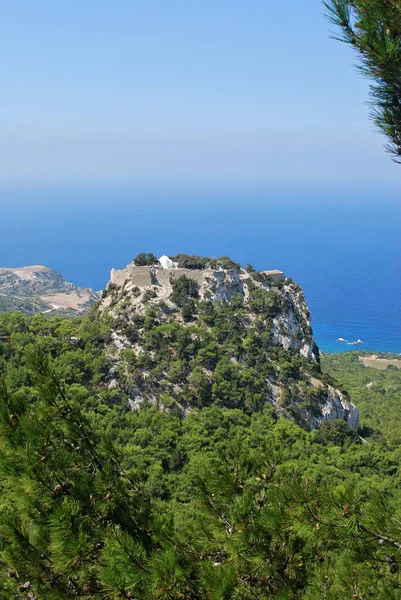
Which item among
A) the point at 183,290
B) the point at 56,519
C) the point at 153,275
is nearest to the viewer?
the point at 56,519

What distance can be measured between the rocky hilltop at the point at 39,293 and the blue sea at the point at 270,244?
962cm

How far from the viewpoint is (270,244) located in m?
106

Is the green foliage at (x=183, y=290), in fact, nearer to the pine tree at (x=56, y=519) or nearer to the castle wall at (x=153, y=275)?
the castle wall at (x=153, y=275)

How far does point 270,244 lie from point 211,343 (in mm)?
90160

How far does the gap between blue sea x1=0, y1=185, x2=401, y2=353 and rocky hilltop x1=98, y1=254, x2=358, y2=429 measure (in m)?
32.2

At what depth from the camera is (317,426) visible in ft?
59.6

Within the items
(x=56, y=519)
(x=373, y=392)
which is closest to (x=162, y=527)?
(x=56, y=519)

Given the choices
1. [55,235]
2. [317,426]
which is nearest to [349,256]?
[55,235]

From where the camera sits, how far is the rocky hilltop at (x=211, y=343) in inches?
657

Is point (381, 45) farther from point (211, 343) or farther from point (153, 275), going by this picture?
point (153, 275)

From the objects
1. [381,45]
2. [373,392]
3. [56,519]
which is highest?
[381,45]

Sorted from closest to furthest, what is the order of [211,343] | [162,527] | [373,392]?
[162,527] < [211,343] < [373,392]

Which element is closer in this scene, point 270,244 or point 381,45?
point 381,45

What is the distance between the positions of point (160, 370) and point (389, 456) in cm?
818
